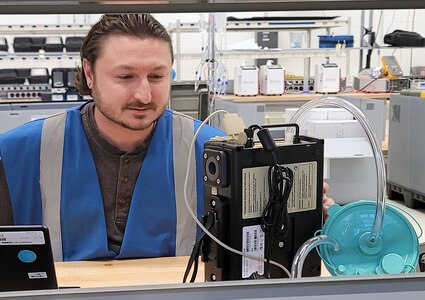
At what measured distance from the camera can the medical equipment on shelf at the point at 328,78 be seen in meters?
4.12

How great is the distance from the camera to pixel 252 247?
87 centimetres

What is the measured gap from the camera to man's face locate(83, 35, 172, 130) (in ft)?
4.70

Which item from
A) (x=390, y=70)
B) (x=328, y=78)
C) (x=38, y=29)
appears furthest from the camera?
(x=38, y=29)

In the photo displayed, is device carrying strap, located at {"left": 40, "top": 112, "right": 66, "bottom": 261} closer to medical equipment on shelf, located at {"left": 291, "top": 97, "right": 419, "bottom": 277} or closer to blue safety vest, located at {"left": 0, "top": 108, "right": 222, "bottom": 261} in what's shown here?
blue safety vest, located at {"left": 0, "top": 108, "right": 222, "bottom": 261}

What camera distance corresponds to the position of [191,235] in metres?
1.43

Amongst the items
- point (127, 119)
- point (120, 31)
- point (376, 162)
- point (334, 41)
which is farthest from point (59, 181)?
point (334, 41)

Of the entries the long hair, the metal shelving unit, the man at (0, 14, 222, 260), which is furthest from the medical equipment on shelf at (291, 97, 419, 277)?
the metal shelving unit

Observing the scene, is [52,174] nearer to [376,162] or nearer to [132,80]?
[132,80]

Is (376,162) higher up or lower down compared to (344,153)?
higher up

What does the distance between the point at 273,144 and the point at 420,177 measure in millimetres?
1438

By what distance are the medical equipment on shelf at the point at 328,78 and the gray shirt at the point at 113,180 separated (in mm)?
2878

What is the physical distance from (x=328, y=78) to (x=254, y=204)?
3.44 meters

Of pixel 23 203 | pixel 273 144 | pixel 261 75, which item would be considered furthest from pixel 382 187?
pixel 261 75

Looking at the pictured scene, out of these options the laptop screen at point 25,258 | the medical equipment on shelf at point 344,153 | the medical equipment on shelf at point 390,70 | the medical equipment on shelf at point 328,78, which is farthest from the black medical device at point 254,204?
the medical equipment on shelf at point 390,70
